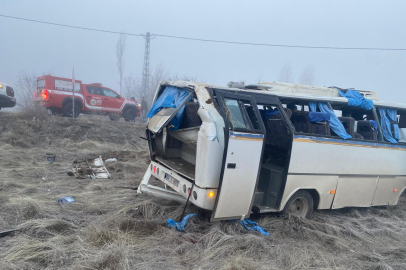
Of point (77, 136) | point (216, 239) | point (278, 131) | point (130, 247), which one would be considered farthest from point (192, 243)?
point (77, 136)

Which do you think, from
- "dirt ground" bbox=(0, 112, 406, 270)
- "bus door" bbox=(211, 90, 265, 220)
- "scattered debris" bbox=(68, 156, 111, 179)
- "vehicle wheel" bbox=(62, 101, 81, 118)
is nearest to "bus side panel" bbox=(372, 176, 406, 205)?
"dirt ground" bbox=(0, 112, 406, 270)

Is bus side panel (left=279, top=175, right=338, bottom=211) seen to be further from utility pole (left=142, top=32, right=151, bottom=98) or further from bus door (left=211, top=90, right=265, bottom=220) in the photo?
utility pole (left=142, top=32, right=151, bottom=98)

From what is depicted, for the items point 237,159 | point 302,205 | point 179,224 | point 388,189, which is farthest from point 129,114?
point 237,159

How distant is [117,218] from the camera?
4.68 m

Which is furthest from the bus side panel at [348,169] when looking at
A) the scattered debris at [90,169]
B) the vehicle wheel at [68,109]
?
the vehicle wheel at [68,109]

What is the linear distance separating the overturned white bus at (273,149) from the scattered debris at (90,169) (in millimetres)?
2218

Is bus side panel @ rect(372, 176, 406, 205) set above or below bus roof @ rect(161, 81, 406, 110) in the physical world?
below

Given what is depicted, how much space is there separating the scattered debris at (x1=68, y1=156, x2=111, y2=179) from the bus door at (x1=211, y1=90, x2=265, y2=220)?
14.3ft

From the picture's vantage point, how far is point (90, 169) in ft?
26.3

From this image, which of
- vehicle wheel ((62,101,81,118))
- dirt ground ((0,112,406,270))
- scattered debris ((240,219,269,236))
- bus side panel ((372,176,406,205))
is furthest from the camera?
vehicle wheel ((62,101,81,118))

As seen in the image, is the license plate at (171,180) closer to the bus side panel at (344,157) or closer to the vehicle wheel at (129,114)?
the bus side panel at (344,157)

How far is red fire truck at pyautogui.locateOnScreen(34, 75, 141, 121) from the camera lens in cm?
1438

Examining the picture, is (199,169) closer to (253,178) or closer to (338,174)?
(253,178)

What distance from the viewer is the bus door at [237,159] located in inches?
166
